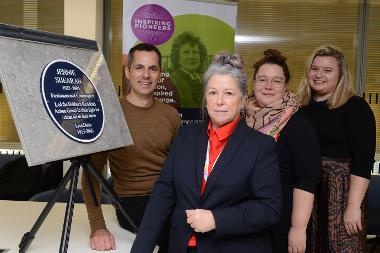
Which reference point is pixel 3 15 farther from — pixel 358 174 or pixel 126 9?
pixel 358 174

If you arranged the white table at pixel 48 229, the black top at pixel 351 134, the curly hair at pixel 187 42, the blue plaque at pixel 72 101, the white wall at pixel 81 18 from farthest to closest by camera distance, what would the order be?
1. the white wall at pixel 81 18
2. the curly hair at pixel 187 42
3. the black top at pixel 351 134
4. the white table at pixel 48 229
5. the blue plaque at pixel 72 101

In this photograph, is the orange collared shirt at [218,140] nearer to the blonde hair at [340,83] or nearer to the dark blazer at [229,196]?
the dark blazer at [229,196]

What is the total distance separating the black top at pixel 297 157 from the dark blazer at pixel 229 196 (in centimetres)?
39

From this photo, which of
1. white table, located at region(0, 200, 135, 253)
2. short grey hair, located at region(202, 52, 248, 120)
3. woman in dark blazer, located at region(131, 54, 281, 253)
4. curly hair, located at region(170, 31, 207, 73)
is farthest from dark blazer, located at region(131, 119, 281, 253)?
curly hair, located at region(170, 31, 207, 73)

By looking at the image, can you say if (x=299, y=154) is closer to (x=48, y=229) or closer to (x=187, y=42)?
(x=48, y=229)

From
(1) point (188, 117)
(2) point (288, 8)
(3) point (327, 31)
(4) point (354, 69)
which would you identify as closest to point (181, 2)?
(1) point (188, 117)

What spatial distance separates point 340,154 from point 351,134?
12 cm

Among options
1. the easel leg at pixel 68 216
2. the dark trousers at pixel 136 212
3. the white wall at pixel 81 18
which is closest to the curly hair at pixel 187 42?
the white wall at pixel 81 18

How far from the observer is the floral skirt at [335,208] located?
2.09 meters

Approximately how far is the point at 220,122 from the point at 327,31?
3619mm

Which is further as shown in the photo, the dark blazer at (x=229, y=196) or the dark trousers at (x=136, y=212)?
the dark trousers at (x=136, y=212)

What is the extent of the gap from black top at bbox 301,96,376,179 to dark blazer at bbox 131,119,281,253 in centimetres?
79

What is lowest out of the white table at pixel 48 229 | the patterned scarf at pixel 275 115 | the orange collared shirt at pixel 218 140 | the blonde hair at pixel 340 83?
the white table at pixel 48 229

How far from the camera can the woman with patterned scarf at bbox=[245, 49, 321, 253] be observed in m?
1.79
